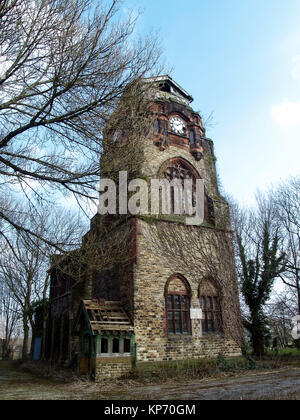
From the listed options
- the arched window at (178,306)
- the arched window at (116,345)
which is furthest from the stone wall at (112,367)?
the arched window at (178,306)

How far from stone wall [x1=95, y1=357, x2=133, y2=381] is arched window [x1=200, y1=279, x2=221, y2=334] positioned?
3.86m

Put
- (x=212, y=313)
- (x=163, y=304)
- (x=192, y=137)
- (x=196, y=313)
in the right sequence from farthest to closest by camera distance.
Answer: (x=192, y=137) < (x=212, y=313) < (x=196, y=313) < (x=163, y=304)

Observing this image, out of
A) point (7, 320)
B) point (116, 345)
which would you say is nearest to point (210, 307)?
point (116, 345)

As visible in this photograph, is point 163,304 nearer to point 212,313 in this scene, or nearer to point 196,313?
point 196,313

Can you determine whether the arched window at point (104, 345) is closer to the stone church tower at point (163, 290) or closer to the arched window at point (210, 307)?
the stone church tower at point (163, 290)

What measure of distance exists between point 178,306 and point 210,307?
5.76 feet

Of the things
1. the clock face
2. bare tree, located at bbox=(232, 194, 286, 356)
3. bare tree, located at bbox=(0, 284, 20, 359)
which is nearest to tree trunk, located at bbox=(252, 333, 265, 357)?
bare tree, located at bbox=(232, 194, 286, 356)

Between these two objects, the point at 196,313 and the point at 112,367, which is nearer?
the point at 112,367

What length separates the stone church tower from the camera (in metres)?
11.6

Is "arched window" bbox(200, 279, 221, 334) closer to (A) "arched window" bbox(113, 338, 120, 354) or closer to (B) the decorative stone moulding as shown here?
(A) "arched window" bbox(113, 338, 120, 354)

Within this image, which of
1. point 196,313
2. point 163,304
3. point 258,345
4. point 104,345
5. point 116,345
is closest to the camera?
point 104,345

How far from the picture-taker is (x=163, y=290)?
1308 centimetres

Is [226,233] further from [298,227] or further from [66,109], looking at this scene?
[66,109]
